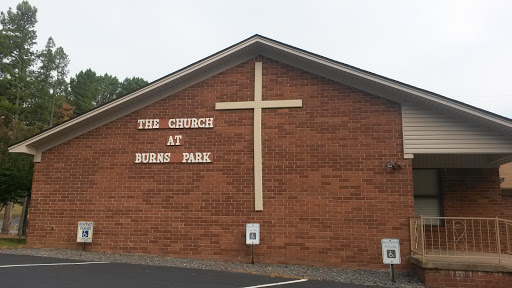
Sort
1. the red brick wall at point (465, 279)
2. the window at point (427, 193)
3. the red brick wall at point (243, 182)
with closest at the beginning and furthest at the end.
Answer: the red brick wall at point (465, 279) → the red brick wall at point (243, 182) → the window at point (427, 193)

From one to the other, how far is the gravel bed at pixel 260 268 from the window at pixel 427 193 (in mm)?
2894

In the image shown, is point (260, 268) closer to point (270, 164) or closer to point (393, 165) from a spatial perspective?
point (270, 164)

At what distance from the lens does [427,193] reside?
11.5m

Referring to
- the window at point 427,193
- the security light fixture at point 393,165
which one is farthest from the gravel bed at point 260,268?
the window at point 427,193

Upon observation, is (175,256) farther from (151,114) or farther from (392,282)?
(392,282)

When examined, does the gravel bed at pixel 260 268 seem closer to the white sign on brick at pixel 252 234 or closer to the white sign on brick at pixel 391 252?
the white sign on brick at pixel 391 252

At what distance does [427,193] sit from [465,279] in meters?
4.04

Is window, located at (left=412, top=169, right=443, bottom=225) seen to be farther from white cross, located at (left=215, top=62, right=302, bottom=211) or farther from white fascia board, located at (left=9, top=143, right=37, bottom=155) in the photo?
white fascia board, located at (left=9, top=143, right=37, bottom=155)

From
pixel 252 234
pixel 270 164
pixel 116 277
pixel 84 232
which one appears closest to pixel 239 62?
pixel 270 164

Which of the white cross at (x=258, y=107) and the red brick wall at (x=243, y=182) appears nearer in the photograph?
the red brick wall at (x=243, y=182)

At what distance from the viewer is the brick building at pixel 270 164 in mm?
9797

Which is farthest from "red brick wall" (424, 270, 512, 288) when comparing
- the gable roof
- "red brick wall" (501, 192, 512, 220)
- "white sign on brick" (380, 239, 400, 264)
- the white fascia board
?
the white fascia board

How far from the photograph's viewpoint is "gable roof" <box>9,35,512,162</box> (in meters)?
9.55

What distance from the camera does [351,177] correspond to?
396 inches
